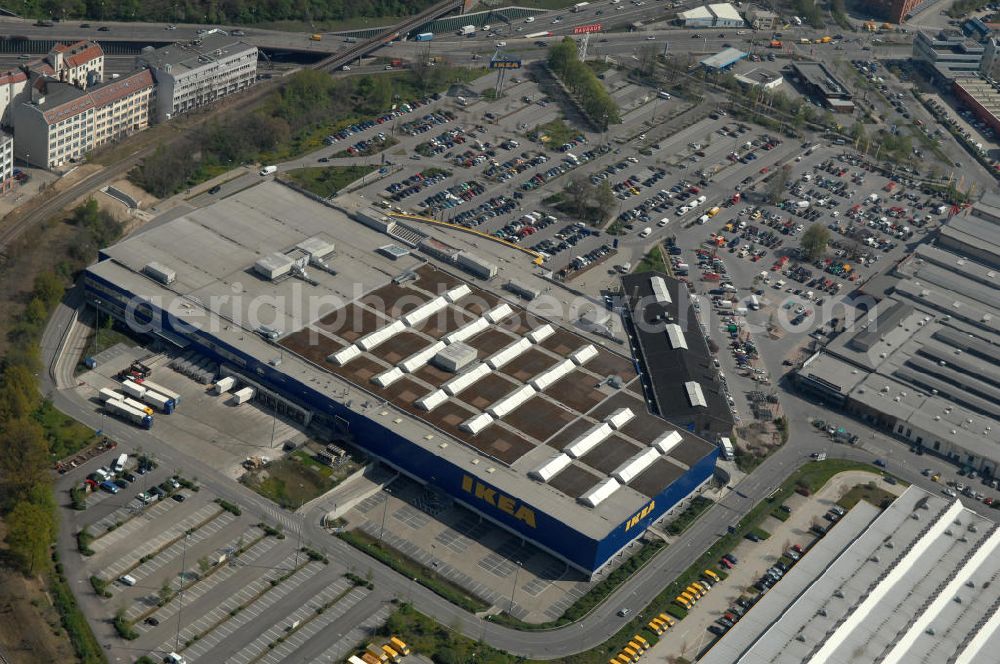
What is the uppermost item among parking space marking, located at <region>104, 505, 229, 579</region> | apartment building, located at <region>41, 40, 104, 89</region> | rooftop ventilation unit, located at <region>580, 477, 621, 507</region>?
apartment building, located at <region>41, 40, 104, 89</region>

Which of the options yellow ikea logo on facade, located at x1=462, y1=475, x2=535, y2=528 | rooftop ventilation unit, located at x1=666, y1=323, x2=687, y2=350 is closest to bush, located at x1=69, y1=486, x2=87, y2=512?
yellow ikea logo on facade, located at x1=462, y1=475, x2=535, y2=528

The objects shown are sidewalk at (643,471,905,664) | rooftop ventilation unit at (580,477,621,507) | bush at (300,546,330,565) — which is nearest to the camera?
sidewalk at (643,471,905,664)

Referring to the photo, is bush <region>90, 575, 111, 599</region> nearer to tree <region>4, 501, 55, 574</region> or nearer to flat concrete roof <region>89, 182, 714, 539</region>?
tree <region>4, 501, 55, 574</region>

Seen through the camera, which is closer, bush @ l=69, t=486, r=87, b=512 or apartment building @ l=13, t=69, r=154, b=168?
bush @ l=69, t=486, r=87, b=512

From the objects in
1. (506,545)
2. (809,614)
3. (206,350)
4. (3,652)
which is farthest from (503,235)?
(3,652)

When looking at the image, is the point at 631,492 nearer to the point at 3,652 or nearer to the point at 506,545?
the point at 506,545

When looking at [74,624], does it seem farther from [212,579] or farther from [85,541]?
[212,579]
